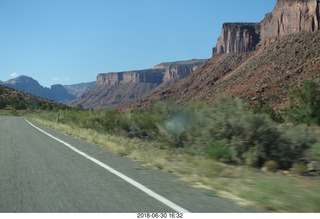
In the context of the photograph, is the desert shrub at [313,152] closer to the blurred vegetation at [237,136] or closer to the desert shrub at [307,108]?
the blurred vegetation at [237,136]

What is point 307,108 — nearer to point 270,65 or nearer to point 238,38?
point 270,65

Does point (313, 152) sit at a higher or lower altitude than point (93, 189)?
higher

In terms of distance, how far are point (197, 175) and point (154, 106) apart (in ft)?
42.8

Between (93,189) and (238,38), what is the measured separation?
506 feet

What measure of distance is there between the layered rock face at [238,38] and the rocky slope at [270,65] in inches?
14.5

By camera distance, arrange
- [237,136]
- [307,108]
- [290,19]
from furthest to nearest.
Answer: [290,19], [307,108], [237,136]

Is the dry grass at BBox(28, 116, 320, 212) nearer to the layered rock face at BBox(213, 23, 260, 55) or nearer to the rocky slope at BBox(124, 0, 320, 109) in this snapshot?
the rocky slope at BBox(124, 0, 320, 109)

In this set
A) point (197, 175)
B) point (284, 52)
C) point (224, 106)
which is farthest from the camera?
point (284, 52)

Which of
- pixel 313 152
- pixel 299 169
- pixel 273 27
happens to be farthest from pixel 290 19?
pixel 299 169

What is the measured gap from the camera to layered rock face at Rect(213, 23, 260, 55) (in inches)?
6147

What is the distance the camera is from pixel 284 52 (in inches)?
4067

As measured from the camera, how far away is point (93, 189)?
845cm

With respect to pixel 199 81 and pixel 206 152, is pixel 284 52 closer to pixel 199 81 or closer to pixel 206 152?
pixel 199 81

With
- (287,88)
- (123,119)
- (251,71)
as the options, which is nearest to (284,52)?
(251,71)
